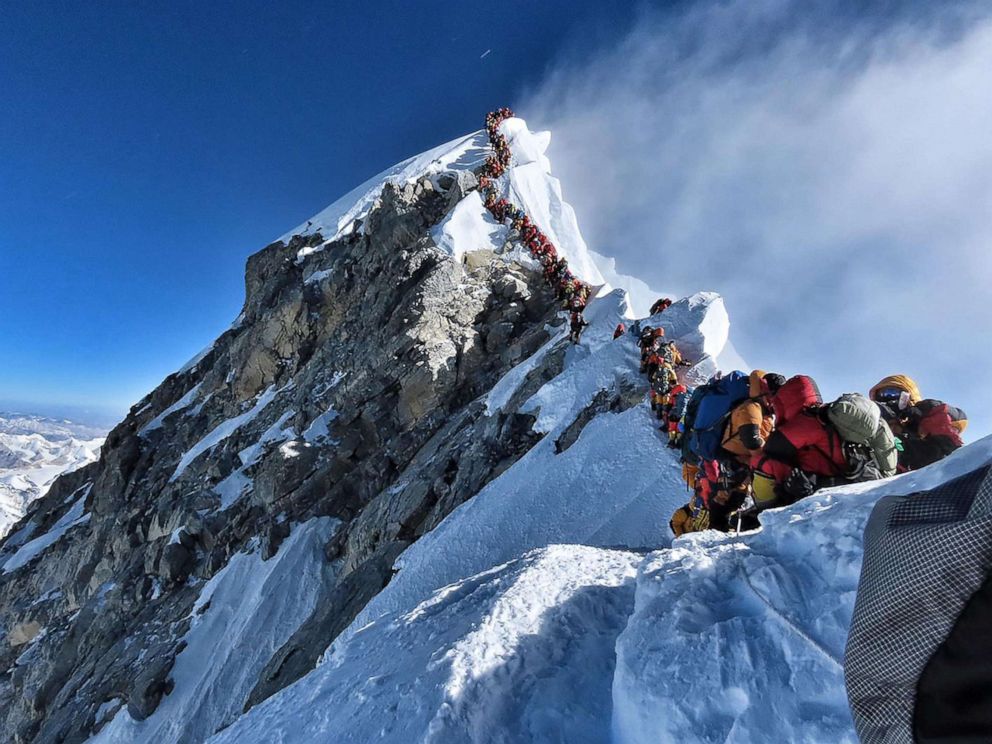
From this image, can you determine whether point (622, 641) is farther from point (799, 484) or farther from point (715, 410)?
point (715, 410)

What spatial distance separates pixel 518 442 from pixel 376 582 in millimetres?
5414

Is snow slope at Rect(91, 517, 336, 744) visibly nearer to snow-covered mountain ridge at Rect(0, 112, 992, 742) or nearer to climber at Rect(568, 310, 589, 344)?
snow-covered mountain ridge at Rect(0, 112, 992, 742)

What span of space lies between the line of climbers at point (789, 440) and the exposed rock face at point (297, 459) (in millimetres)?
5517

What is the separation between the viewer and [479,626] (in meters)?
3.96

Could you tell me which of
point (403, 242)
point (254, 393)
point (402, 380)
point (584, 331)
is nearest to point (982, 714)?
point (584, 331)

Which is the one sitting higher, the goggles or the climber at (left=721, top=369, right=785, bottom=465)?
the goggles

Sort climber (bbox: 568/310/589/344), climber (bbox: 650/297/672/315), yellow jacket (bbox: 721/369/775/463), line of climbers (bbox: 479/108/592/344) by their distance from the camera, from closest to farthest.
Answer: yellow jacket (bbox: 721/369/775/463) < climber (bbox: 650/297/672/315) < climber (bbox: 568/310/589/344) < line of climbers (bbox: 479/108/592/344)

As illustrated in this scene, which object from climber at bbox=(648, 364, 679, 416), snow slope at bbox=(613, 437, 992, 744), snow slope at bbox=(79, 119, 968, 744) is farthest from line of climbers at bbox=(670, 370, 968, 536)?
climber at bbox=(648, 364, 679, 416)

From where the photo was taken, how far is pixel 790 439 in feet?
16.3

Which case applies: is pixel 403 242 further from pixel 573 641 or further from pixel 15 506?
pixel 15 506

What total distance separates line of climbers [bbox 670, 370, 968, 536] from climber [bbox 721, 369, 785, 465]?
0.01 meters

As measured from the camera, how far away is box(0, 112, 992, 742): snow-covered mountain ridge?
3.01 meters

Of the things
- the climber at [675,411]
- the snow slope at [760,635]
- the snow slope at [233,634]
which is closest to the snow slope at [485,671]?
the snow slope at [760,635]

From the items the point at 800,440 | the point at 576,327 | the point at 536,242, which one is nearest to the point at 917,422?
the point at 800,440
